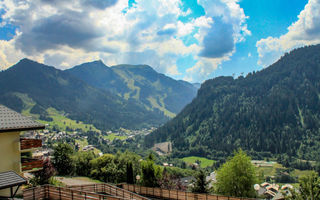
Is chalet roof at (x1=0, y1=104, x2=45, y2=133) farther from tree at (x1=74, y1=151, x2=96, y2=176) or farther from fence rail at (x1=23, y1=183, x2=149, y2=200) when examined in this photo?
tree at (x1=74, y1=151, x2=96, y2=176)

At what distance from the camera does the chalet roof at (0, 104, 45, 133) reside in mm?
21380

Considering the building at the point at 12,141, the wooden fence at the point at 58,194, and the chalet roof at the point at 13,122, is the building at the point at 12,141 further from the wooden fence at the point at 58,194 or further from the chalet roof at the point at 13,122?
the wooden fence at the point at 58,194

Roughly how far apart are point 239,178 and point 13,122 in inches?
1577

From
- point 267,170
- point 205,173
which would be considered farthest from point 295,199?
point 267,170

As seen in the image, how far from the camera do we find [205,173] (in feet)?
133

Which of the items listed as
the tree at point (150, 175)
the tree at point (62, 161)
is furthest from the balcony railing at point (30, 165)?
the tree at point (62, 161)

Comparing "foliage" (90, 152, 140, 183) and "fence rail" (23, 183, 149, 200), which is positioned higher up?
"fence rail" (23, 183, 149, 200)

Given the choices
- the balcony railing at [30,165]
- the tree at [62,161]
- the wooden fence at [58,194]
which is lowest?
the tree at [62,161]

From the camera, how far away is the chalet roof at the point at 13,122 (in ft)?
70.1

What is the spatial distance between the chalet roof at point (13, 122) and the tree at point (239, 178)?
1490 inches

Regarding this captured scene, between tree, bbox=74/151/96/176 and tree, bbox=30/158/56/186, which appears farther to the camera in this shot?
tree, bbox=74/151/96/176

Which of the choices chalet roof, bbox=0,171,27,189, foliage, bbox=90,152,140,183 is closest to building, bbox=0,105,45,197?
chalet roof, bbox=0,171,27,189

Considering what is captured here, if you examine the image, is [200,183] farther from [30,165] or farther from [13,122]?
[13,122]

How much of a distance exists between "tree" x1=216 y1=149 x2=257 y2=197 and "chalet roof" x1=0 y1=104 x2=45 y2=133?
124ft
